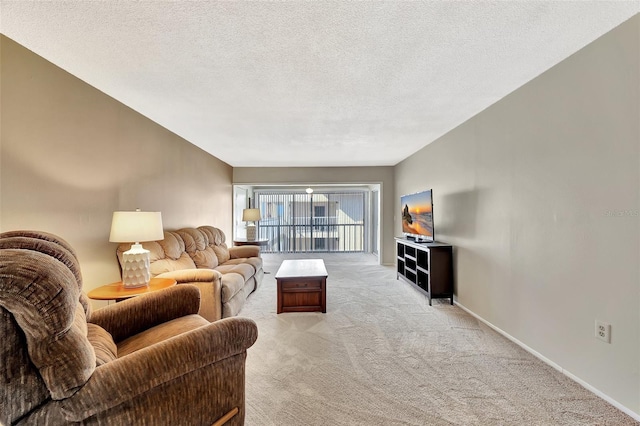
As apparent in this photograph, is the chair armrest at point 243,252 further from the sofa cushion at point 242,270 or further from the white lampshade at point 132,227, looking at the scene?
the white lampshade at point 132,227

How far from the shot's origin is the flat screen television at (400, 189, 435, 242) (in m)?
3.88

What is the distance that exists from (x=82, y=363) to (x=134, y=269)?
1445 millimetres

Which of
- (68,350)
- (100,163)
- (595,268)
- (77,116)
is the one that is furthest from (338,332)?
(77,116)

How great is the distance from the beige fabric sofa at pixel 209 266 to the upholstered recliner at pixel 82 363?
1159mm

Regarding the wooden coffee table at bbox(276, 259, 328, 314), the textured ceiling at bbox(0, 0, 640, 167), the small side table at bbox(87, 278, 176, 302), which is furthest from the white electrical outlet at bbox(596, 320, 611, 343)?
the small side table at bbox(87, 278, 176, 302)

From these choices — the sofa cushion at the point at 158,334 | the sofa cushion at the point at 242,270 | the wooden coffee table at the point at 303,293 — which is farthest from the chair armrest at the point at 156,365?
the sofa cushion at the point at 242,270

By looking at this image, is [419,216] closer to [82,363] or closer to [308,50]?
[308,50]

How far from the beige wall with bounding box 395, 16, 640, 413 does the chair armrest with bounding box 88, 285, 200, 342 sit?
2658mm

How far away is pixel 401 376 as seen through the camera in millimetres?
2047

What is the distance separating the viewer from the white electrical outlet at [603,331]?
175 centimetres

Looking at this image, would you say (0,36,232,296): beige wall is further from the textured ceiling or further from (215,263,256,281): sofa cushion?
(215,263,256,281): sofa cushion

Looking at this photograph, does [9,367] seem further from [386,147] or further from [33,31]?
[386,147]

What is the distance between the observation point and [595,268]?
183cm

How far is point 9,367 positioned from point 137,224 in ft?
5.04
